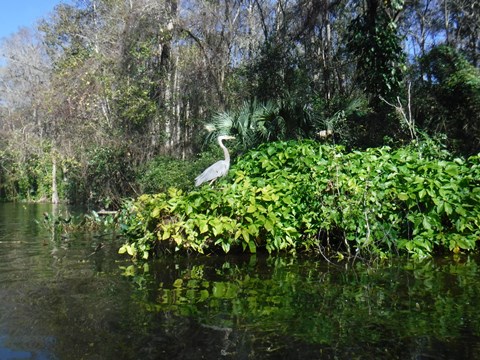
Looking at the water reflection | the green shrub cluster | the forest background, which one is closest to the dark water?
the water reflection

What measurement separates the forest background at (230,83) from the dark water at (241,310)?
6236 mm

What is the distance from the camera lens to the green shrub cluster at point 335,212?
248 inches

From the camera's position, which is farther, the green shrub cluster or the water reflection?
the green shrub cluster

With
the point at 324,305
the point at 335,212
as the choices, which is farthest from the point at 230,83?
the point at 324,305

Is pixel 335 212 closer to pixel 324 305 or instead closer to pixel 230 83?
pixel 324 305

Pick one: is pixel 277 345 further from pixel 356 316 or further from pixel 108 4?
pixel 108 4

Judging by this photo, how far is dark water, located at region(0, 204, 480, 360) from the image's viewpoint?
3.17m

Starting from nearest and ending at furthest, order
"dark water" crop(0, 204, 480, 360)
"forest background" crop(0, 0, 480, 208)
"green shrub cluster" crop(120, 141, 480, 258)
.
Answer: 1. "dark water" crop(0, 204, 480, 360)
2. "green shrub cluster" crop(120, 141, 480, 258)
3. "forest background" crop(0, 0, 480, 208)

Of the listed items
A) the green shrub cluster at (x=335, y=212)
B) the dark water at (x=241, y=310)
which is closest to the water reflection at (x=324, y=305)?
the dark water at (x=241, y=310)

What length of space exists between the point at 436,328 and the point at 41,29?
2553cm

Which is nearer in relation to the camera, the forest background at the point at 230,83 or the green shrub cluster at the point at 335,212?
the green shrub cluster at the point at 335,212

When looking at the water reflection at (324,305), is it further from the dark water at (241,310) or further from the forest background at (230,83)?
the forest background at (230,83)

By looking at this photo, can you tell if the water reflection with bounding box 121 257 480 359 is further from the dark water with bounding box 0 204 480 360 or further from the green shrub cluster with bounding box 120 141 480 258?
the green shrub cluster with bounding box 120 141 480 258

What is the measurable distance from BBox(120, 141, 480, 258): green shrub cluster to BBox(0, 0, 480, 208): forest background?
15.1 feet
